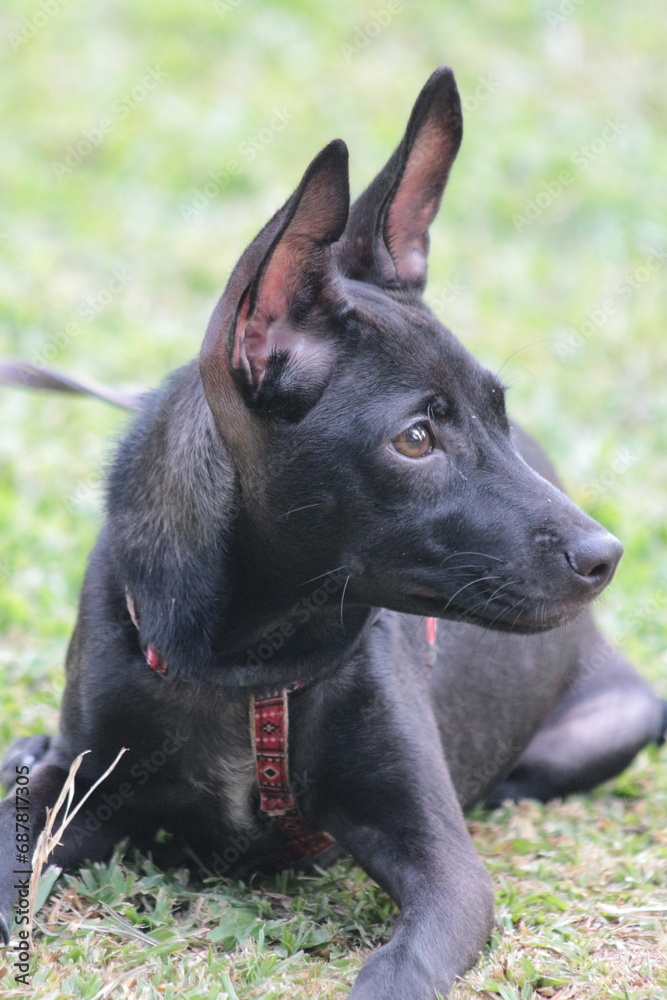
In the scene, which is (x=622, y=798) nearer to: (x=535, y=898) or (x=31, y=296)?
(x=535, y=898)

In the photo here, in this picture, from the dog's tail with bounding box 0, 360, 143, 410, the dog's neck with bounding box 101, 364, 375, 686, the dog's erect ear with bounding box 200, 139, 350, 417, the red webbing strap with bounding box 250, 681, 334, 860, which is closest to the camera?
the dog's erect ear with bounding box 200, 139, 350, 417

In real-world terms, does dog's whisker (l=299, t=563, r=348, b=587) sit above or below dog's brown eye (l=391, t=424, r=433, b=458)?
below

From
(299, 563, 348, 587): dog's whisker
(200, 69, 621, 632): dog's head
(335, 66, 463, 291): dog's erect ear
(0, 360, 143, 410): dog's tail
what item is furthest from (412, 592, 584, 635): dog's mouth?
(0, 360, 143, 410): dog's tail

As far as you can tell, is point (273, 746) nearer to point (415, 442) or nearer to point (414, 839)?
point (414, 839)

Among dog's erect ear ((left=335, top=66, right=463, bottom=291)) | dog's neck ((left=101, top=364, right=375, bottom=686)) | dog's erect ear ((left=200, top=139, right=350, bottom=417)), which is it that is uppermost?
dog's erect ear ((left=335, top=66, right=463, bottom=291))

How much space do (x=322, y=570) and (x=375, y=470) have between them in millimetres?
270

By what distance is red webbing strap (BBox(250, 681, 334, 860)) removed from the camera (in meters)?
3.00

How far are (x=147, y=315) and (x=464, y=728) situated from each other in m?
4.41

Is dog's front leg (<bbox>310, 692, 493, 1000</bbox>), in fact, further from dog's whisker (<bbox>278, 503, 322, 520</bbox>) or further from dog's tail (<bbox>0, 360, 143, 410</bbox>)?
dog's tail (<bbox>0, 360, 143, 410</bbox>)

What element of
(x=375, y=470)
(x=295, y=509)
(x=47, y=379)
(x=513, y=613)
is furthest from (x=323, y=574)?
(x=47, y=379)

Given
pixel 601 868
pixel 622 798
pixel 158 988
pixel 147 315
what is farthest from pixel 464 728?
pixel 147 315

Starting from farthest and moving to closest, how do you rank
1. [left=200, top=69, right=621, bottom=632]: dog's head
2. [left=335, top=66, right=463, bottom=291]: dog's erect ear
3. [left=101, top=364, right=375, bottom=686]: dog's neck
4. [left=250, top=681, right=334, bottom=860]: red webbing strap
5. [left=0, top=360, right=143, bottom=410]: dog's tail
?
[left=0, top=360, right=143, bottom=410]: dog's tail → [left=335, top=66, right=463, bottom=291]: dog's erect ear → [left=250, top=681, right=334, bottom=860]: red webbing strap → [left=101, top=364, right=375, bottom=686]: dog's neck → [left=200, top=69, right=621, bottom=632]: dog's head

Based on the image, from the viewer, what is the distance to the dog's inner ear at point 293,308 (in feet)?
8.54

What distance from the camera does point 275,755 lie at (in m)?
3.04
